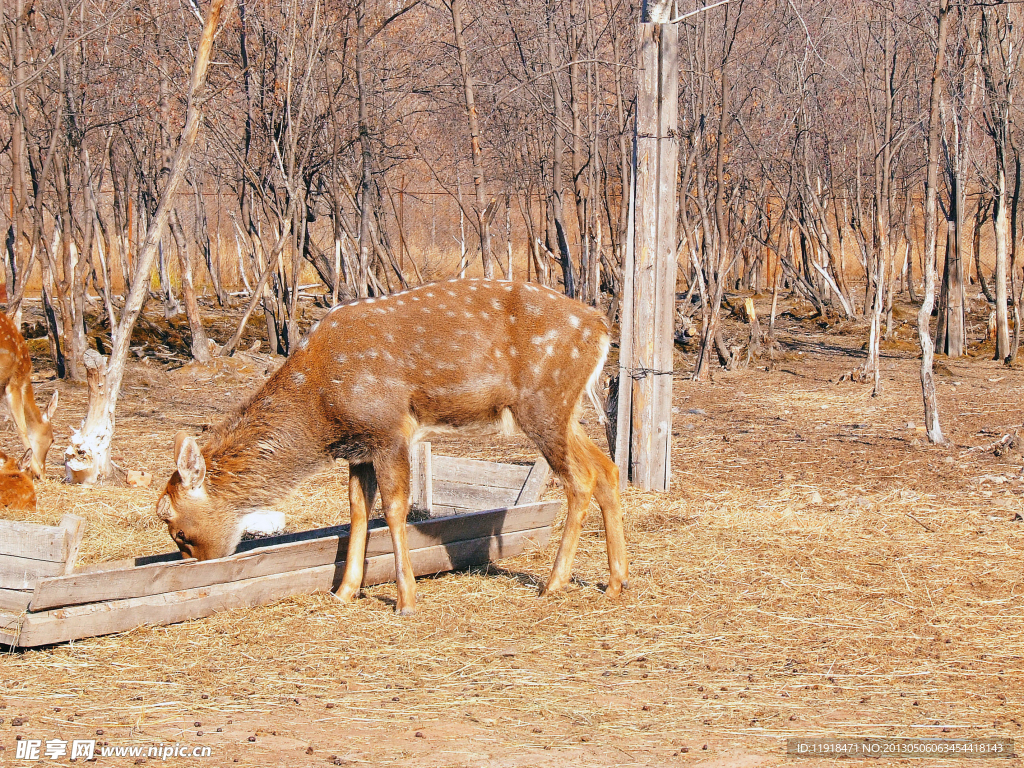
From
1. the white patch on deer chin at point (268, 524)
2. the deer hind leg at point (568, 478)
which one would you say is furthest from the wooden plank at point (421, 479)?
the deer hind leg at point (568, 478)

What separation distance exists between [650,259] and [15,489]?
5.47m

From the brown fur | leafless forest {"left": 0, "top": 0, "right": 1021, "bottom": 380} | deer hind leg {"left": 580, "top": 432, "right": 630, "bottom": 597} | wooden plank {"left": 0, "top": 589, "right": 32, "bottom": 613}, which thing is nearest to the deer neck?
wooden plank {"left": 0, "top": 589, "right": 32, "bottom": 613}

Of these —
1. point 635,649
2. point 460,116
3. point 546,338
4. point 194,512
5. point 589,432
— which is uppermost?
point 460,116

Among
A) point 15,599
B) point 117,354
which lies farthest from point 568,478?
point 117,354

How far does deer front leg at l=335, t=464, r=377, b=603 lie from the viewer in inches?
259

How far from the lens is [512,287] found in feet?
22.6

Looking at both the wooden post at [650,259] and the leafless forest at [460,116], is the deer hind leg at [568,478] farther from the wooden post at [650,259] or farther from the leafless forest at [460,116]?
the leafless forest at [460,116]

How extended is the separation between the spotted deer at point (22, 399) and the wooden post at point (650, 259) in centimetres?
536

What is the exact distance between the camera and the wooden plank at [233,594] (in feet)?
17.7

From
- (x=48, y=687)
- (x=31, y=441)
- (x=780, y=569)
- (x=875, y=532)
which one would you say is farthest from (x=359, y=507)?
(x=31, y=441)

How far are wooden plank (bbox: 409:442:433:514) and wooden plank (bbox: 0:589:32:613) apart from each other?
3665 mm

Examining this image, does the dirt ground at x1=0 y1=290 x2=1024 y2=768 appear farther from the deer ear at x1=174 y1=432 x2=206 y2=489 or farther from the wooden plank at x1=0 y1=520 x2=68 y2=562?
the deer ear at x1=174 y1=432 x2=206 y2=489

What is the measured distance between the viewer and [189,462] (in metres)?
6.24

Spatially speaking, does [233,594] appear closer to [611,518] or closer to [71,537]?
[71,537]
